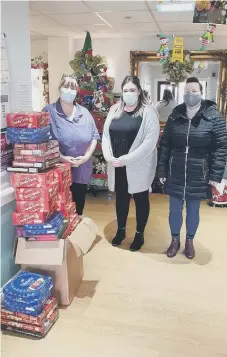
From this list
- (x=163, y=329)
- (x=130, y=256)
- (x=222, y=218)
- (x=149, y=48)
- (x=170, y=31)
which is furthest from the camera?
(x=149, y=48)

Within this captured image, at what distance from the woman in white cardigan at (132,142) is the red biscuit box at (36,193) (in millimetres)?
850

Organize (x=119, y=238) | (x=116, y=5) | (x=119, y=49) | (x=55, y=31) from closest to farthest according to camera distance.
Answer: (x=119, y=238) → (x=116, y=5) → (x=55, y=31) → (x=119, y=49)

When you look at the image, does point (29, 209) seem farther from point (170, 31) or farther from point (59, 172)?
point (170, 31)

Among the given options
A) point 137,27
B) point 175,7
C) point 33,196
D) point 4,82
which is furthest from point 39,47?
point 33,196

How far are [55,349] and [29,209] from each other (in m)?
0.81

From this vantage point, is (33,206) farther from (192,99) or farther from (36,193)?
(192,99)

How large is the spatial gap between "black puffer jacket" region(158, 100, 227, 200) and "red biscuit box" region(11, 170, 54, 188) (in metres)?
1.11

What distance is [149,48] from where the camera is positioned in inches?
224

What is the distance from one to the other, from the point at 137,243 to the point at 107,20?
9.55 ft

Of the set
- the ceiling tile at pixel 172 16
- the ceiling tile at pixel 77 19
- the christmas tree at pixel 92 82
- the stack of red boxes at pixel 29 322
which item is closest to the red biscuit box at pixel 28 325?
the stack of red boxes at pixel 29 322

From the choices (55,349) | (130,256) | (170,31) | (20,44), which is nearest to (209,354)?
(55,349)

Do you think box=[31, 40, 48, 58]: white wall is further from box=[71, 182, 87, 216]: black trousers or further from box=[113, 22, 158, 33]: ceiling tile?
box=[71, 182, 87, 216]: black trousers

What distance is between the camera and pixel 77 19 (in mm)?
4500

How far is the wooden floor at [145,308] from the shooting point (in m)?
2.00
